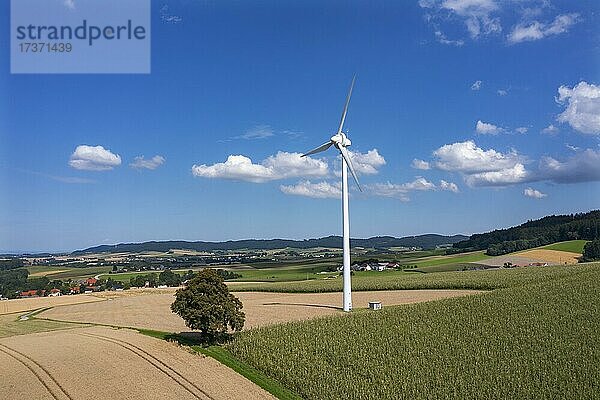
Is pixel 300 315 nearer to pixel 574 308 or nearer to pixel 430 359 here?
pixel 430 359

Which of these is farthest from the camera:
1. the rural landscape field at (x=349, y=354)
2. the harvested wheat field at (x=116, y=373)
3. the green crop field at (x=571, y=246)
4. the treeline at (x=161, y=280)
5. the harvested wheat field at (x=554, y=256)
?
the green crop field at (x=571, y=246)

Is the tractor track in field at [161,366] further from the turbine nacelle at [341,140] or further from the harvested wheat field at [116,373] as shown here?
the turbine nacelle at [341,140]

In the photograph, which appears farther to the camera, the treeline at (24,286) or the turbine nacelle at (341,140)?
the treeline at (24,286)

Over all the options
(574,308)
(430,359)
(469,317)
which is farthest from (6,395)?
(574,308)

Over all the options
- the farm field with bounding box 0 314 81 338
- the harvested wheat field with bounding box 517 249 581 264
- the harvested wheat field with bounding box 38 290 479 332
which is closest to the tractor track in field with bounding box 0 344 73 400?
the harvested wheat field with bounding box 38 290 479 332

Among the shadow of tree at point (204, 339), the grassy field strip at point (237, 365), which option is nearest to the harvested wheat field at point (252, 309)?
the shadow of tree at point (204, 339)

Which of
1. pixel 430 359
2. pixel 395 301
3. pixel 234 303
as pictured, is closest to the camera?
pixel 430 359

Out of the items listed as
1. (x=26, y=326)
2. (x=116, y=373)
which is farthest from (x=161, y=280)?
(x=116, y=373)
